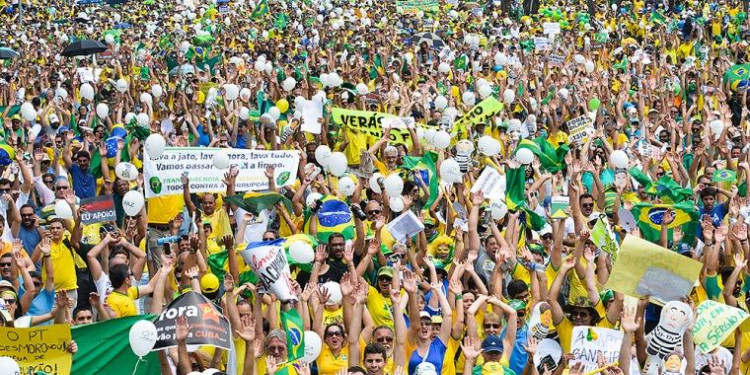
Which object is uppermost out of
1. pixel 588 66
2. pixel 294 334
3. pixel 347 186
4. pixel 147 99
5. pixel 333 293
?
pixel 294 334

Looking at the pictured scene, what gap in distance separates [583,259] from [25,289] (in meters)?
3.60

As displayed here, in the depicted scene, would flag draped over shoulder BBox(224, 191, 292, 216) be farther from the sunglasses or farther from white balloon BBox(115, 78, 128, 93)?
white balloon BBox(115, 78, 128, 93)

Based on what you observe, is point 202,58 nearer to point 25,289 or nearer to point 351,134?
point 351,134

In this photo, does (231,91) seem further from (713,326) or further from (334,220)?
(713,326)

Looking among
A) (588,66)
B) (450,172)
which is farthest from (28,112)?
(588,66)

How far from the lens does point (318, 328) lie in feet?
26.7

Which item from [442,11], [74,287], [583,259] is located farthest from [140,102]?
[442,11]

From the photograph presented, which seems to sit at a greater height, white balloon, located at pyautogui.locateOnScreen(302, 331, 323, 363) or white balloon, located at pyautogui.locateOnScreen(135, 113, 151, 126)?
white balloon, located at pyautogui.locateOnScreen(302, 331, 323, 363)

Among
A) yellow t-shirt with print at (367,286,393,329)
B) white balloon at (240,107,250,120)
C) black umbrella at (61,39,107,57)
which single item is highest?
yellow t-shirt with print at (367,286,393,329)

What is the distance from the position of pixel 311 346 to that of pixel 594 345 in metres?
1.56

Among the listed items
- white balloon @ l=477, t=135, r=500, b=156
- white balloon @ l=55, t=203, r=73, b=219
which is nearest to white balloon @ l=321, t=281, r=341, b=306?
white balloon @ l=55, t=203, r=73, b=219

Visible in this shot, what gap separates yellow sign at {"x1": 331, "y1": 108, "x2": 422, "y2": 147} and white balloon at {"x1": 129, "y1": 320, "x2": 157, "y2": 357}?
6.30 meters

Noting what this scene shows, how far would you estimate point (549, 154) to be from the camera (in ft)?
43.4

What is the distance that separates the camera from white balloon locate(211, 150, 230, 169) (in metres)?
11.3
